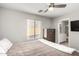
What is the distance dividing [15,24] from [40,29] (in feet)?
1.14

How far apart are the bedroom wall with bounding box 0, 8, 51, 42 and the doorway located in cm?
49

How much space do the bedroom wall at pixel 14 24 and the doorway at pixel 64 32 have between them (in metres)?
0.49

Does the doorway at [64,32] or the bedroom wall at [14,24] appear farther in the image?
the doorway at [64,32]

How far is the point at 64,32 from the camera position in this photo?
1.34 meters

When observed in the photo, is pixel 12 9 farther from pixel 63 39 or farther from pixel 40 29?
pixel 63 39

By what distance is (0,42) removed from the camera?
3.32ft

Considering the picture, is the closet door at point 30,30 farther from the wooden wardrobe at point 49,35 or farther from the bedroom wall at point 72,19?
the bedroom wall at point 72,19

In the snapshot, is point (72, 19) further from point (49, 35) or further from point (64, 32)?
point (49, 35)

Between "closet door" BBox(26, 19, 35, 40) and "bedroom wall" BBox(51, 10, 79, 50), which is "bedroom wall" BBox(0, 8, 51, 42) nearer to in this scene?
"closet door" BBox(26, 19, 35, 40)

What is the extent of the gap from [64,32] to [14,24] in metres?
0.87

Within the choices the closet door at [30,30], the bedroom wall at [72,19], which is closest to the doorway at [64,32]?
the bedroom wall at [72,19]

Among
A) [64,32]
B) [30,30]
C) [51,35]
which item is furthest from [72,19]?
[30,30]

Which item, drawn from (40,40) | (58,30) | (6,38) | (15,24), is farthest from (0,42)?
(58,30)

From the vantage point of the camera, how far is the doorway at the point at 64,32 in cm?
124
